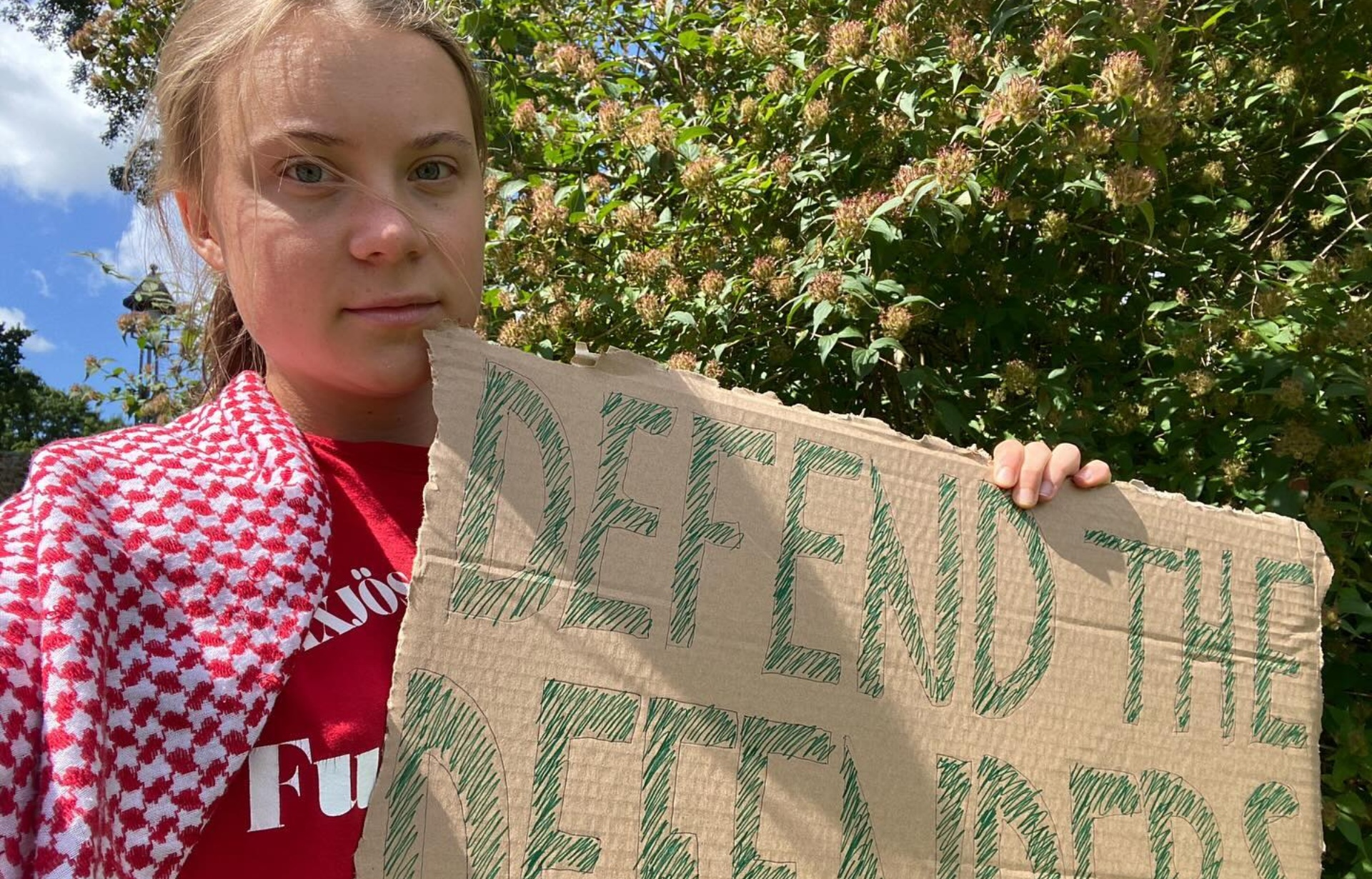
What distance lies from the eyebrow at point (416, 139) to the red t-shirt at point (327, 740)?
32 cm

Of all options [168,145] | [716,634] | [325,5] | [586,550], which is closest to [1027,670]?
[716,634]

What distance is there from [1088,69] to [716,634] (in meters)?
1.24

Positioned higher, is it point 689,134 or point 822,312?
point 689,134

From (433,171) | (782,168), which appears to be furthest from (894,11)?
(433,171)

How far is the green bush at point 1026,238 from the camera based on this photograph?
162 cm

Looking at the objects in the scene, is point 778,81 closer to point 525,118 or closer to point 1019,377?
point 525,118

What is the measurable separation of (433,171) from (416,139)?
4 centimetres

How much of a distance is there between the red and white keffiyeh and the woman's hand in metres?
0.66

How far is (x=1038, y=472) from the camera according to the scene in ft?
3.58

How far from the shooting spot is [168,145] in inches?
42.6

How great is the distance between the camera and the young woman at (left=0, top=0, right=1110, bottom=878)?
0.72 meters

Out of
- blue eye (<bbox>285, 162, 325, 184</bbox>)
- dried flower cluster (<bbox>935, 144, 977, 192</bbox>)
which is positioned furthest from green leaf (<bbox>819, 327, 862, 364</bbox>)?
blue eye (<bbox>285, 162, 325, 184</bbox>)

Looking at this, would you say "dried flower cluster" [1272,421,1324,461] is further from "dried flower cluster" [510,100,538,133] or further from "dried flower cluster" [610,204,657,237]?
"dried flower cluster" [510,100,538,133]

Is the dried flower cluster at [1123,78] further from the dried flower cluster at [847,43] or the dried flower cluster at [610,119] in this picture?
the dried flower cluster at [610,119]
